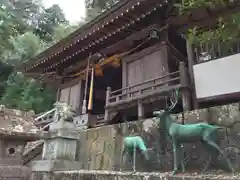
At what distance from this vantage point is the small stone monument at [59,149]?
216 inches

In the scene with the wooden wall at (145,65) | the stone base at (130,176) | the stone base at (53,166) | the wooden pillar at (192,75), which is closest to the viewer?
the stone base at (130,176)

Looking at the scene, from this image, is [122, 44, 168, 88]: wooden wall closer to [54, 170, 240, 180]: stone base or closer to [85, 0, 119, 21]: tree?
[54, 170, 240, 180]: stone base

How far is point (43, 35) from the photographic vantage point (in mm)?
28906

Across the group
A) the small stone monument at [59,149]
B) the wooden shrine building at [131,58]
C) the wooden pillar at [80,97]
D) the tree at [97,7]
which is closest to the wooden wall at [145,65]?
the wooden shrine building at [131,58]

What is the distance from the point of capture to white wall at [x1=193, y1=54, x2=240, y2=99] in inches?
226

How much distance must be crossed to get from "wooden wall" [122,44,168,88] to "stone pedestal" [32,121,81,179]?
3446 millimetres

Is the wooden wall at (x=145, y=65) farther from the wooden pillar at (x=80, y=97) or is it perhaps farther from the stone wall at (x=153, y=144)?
the stone wall at (x=153, y=144)

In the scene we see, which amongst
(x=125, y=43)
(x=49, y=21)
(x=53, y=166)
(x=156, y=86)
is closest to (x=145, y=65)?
(x=156, y=86)

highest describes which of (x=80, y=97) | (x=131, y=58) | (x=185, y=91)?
(x=131, y=58)

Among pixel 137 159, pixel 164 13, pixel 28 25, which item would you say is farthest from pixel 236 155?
pixel 28 25

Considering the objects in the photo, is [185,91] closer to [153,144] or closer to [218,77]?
[218,77]

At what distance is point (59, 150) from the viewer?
18.7 ft

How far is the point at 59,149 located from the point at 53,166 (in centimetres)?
45

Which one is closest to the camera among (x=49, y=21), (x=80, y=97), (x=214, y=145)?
(x=214, y=145)
